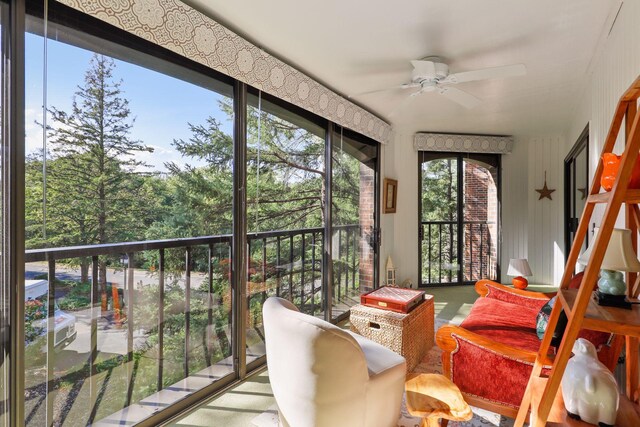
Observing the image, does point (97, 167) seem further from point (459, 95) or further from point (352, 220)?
point (352, 220)

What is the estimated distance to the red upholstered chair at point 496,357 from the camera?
1797 mm

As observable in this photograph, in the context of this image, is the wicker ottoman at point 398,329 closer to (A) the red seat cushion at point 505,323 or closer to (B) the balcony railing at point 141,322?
(A) the red seat cushion at point 505,323

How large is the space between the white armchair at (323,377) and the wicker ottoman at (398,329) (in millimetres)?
1074

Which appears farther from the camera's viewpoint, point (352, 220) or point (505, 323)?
point (352, 220)

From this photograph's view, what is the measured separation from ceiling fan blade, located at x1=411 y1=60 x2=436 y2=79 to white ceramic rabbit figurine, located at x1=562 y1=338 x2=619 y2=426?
187cm

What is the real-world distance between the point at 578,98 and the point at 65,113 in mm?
4361

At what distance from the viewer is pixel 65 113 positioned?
5.36 ft

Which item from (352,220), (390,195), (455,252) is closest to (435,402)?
(352,220)

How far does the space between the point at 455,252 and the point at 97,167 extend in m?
5.14

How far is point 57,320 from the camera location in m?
1.67

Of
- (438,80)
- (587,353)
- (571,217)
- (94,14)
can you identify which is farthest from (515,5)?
(571,217)

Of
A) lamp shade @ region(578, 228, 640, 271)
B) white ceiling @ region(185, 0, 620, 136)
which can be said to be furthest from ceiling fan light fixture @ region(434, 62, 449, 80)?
lamp shade @ region(578, 228, 640, 271)

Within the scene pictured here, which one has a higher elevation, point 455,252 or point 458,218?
point 458,218

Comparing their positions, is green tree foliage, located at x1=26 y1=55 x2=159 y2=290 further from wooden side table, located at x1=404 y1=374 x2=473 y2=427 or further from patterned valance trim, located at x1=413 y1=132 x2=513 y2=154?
patterned valance trim, located at x1=413 y1=132 x2=513 y2=154
